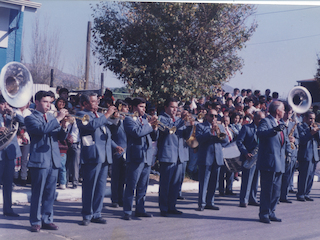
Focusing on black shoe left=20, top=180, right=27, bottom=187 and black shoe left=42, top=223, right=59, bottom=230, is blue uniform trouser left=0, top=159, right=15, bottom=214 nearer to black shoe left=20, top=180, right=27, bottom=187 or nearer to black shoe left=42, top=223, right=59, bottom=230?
black shoe left=42, top=223, right=59, bottom=230

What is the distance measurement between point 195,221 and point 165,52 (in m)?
4.52

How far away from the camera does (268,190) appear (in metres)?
7.12

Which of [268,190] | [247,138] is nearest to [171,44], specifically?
[247,138]

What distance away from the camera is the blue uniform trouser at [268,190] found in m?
7.12

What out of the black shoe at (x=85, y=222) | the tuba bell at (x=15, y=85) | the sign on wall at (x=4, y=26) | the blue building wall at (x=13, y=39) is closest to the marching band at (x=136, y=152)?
the black shoe at (x=85, y=222)

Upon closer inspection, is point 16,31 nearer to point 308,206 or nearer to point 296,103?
point 296,103

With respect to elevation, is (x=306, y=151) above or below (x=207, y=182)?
above

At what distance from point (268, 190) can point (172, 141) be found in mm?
1828

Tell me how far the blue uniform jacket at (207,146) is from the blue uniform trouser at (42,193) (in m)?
2.90

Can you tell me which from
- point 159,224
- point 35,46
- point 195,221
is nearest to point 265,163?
point 195,221

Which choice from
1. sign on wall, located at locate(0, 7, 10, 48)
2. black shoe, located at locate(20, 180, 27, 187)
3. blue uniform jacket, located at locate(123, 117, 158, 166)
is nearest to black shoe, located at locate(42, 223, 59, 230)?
blue uniform jacket, located at locate(123, 117, 158, 166)

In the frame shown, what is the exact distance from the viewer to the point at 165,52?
33.4 ft

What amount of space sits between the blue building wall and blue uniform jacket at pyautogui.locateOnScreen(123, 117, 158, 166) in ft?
20.2

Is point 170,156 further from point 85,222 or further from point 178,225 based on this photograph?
point 85,222
